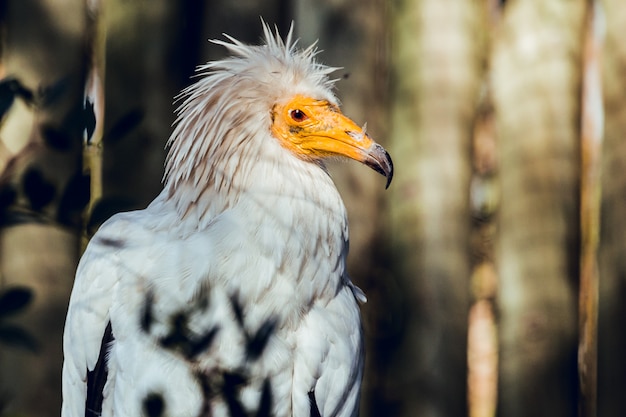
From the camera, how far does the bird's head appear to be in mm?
3055

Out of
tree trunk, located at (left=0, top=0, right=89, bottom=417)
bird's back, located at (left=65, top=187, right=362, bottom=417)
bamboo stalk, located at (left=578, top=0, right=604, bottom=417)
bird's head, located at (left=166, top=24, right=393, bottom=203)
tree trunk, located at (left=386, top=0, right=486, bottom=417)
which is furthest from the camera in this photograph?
bamboo stalk, located at (left=578, top=0, right=604, bottom=417)

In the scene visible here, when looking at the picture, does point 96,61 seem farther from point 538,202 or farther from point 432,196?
point 538,202

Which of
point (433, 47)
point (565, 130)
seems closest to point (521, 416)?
point (565, 130)

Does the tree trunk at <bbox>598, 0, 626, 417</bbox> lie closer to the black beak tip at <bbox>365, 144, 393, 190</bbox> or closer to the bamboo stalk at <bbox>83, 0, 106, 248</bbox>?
the black beak tip at <bbox>365, 144, 393, 190</bbox>

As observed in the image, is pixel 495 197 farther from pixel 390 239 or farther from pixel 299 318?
pixel 299 318

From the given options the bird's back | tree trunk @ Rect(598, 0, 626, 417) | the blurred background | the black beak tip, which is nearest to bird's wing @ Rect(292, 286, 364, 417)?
the bird's back

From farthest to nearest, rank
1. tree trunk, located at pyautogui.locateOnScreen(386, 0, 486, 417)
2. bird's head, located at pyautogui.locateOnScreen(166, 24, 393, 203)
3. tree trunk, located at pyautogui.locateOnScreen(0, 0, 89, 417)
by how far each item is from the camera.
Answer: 1. tree trunk, located at pyautogui.locateOnScreen(386, 0, 486, 417)
2. tree trunk, located at pyautogui.locateOnScreen(0, 0, 89, 417)
3. bird's head, located at pyautogui.locateOnScreen(166, 24, 393, 203)

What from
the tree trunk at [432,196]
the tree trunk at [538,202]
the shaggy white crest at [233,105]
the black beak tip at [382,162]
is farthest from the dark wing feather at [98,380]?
the tree trunk at [538,202]

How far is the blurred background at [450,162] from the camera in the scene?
3928 mm

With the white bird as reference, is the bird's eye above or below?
above

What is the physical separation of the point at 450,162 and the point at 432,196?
174mm

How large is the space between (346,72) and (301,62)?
41.8 inches

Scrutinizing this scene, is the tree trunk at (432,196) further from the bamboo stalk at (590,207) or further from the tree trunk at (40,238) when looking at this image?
the tree trunk at (40,238)

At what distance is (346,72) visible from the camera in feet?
13.8
